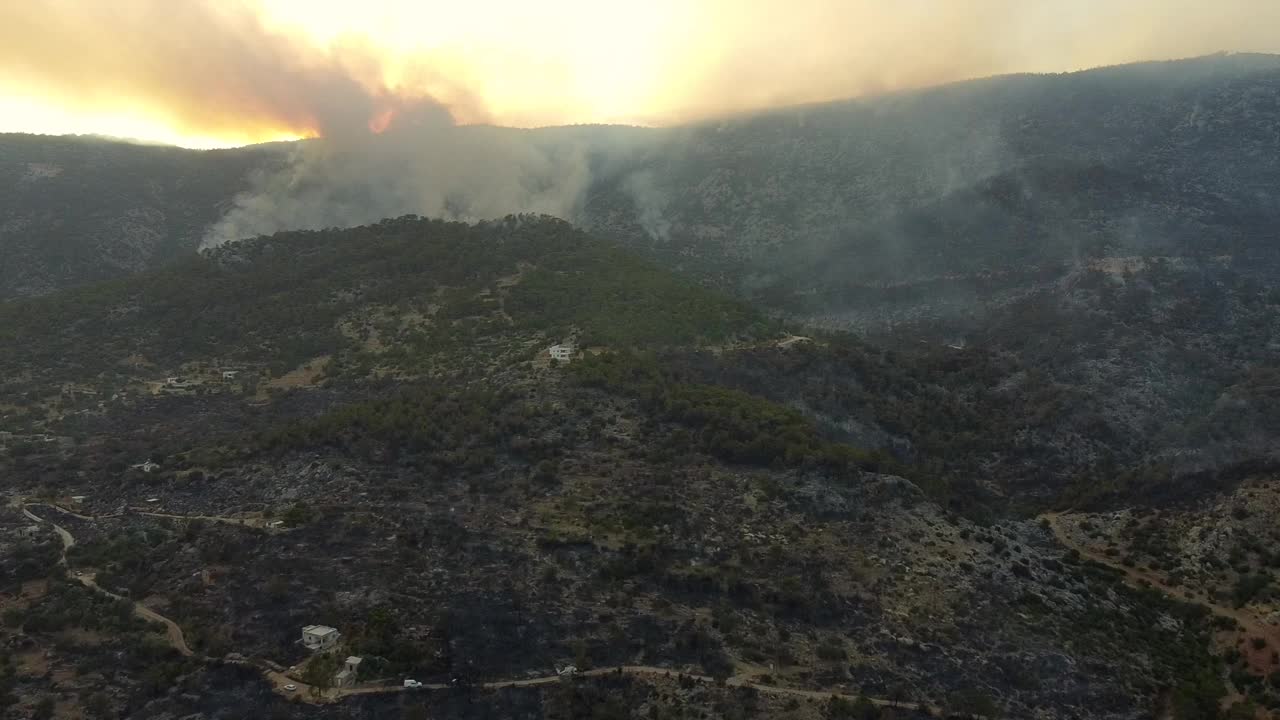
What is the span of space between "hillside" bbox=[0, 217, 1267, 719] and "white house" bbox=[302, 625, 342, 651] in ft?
3.25

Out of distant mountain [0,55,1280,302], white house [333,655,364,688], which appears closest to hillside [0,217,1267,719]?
white house [333,655,364,688]

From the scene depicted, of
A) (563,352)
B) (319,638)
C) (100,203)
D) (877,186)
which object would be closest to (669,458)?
(563,352)

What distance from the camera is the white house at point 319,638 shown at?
44.6 meters

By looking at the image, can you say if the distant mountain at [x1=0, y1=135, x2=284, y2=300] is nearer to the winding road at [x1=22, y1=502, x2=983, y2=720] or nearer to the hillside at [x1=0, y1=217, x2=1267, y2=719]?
the hillside at [x1=0, y1=217, x2=1267, y2=719]

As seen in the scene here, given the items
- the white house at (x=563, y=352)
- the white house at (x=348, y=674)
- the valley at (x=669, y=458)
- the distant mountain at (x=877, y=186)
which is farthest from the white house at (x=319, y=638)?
the distant mountain at (x=877, y=186)

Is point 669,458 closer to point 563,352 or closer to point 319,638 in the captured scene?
point 563,352

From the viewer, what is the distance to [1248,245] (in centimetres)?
11562

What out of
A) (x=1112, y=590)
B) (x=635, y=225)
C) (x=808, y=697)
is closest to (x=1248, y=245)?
(x=1112, y=590)

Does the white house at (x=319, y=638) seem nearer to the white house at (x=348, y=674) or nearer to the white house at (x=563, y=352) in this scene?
the white house at (x=348, y=674)

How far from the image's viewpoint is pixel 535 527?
185 feet

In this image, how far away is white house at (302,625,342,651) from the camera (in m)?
44.6

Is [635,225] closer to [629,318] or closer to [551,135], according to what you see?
[551,135]

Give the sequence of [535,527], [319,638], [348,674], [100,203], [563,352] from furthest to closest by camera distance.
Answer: [100,203] → [563,352] → [535,527] → [319,638] → [348,674]

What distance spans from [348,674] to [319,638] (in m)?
3.50
